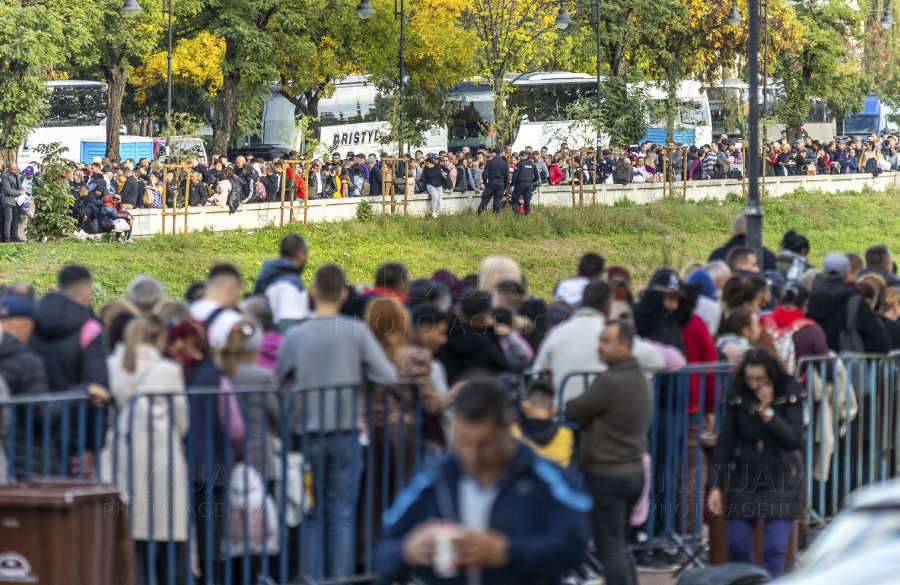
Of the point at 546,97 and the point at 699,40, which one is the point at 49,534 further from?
the point at 699,40

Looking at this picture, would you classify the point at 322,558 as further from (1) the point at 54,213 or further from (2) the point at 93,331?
(1) the point at 54,213

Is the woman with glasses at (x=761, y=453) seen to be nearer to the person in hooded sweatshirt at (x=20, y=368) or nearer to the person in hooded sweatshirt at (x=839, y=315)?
the person in hooded sweatshirt at (x=839, y=315)

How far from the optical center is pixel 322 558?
23.0ft

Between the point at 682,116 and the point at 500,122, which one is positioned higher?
the point at 682,116

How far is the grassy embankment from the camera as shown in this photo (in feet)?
78.3

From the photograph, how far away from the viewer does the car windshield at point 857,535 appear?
3801 mm

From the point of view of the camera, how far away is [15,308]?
7.27 metres

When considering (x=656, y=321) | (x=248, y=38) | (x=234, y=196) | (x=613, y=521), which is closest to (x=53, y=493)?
(x=613, y=521)

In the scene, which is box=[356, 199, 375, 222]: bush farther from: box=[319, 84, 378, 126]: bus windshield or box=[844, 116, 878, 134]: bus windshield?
box=[844, 116, 878, 134]: bus windshield

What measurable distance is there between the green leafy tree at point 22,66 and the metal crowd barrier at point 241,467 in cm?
2494

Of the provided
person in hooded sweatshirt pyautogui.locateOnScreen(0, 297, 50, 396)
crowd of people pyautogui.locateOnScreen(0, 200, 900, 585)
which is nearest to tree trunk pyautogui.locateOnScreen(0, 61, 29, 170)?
crowd of people pyautogui.locateOnScreen(0, 200, 900, 585)

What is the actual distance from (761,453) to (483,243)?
2296cm

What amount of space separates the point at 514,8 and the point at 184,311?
107 feet

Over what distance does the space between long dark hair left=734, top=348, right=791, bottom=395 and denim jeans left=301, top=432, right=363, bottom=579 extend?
2.18 metres
